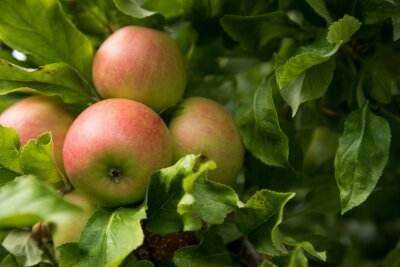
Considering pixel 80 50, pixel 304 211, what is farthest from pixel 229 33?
pixel 304 211

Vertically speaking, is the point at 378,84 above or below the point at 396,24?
below

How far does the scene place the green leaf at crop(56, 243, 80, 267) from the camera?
71 centimetres

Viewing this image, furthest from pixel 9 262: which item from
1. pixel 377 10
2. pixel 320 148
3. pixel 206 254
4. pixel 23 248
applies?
pixel 320 148

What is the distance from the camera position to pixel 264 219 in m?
0.74

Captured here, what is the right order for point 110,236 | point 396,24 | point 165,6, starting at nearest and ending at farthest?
point 110,236, point 396,24, point 165,6

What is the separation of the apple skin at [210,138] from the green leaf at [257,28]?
0.35 feet

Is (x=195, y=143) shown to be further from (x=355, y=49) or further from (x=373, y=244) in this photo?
(x=373, y=244)

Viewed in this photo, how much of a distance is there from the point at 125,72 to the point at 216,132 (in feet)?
0.46

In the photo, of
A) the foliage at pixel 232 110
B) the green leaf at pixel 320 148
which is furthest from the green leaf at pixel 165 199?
the green leaf at pixel 320 148

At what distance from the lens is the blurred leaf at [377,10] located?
2.56ft

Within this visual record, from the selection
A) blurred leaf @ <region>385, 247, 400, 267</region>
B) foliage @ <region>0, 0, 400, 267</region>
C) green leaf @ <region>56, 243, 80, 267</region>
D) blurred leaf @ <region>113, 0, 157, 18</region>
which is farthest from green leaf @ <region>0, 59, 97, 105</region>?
blurred leaf @ <region>385, 247, 400, 267</region>

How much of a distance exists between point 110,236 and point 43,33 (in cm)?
31

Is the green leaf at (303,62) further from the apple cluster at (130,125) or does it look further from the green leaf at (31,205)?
the green leaf at (31,205)

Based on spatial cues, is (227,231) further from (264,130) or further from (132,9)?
(132,9)
